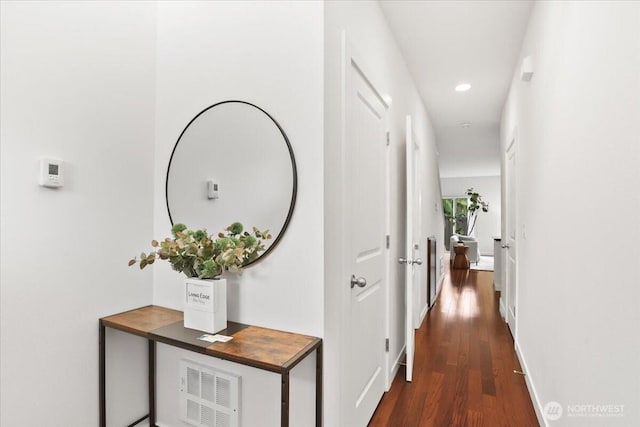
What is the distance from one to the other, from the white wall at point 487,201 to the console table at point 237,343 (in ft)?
37.6

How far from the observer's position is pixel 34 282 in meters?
1.38

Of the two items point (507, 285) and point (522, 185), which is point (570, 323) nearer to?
point (522, 185)

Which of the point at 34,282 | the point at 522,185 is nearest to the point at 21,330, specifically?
the point at 34,282

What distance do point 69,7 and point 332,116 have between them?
1296 mm

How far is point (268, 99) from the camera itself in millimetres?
1524

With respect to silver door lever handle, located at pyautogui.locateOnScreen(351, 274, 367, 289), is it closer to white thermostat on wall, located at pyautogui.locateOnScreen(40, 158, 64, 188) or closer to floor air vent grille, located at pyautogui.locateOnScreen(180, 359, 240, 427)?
floor air vent grille, located at pyautogui.locateOnScreen(180, 359, 240, 427)

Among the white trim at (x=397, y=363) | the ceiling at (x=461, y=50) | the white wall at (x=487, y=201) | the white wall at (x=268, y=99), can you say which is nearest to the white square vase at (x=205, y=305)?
the white wall at (x=268, y=99)

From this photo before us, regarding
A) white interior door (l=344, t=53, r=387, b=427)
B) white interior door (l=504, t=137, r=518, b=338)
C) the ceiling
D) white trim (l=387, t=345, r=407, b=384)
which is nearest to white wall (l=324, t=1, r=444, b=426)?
white trim (l=387, t=345, r=407, b=384)

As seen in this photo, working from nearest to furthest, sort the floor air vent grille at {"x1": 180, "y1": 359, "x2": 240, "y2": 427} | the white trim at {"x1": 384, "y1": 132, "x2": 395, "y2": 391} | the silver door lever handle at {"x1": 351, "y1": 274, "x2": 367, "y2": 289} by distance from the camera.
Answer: the floor air vent grille at {"x1": 180, "y1": 359, "x2": 240, "y2": 427}
the silver door lever handle at {"x1": 351, "y1": 274, "x2": 367, "y2": 289}
the white trim at {"x1": 384, "y1": 132, "x2": 395, "y2": 391}

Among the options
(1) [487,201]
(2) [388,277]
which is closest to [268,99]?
(2) [388,277]

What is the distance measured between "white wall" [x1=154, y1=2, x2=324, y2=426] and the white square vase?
0.14 metres

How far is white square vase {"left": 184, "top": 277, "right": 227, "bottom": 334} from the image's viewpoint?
4.64 ft

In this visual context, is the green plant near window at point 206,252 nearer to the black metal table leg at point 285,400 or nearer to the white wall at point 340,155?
the white wall at point 340,155

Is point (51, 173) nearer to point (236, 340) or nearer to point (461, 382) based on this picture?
point (236, 340)
